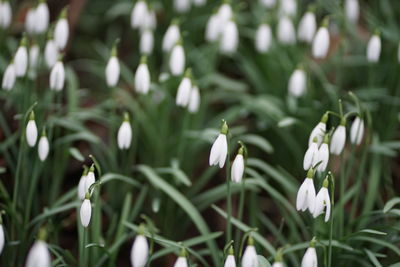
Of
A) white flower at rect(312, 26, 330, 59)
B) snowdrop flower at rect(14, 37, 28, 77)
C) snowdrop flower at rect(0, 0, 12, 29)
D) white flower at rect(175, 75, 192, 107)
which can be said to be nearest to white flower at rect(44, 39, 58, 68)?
snowdrop flower at rect(14, 37, 28, 77)

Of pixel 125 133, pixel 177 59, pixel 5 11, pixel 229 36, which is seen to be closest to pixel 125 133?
pixel 125 133

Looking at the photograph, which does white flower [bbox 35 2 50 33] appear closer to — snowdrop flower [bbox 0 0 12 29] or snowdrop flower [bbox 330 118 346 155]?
snowdrop flower [bbox 0 0 12 29]

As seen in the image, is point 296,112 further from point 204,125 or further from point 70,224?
point 70,224

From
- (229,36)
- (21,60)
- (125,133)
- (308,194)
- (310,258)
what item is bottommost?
(310,258)

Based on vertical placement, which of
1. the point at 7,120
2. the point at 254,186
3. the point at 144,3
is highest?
the point at 144,3

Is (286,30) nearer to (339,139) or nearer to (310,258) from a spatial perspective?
(339,139)

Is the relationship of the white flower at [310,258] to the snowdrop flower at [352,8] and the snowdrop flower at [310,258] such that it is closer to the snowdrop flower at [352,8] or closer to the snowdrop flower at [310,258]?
the snowdrop flower at [310,258]

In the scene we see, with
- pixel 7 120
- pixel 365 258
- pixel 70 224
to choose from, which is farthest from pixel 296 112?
pixel 7 120

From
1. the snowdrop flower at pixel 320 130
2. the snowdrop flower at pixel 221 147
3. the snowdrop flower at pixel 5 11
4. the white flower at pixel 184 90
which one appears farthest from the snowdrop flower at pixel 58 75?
the snowdrop flower at pixel 320 130

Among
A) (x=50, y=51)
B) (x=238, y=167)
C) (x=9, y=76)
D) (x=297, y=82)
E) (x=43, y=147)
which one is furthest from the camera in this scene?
(x=297, y=82)
